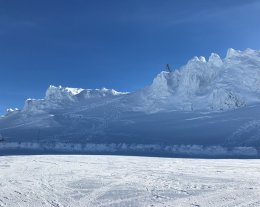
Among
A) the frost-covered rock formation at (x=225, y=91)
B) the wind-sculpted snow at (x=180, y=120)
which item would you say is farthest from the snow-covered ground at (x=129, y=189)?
the frost-covered rock formation at (x=225, y=91)

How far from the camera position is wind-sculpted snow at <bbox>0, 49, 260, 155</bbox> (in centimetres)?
11706

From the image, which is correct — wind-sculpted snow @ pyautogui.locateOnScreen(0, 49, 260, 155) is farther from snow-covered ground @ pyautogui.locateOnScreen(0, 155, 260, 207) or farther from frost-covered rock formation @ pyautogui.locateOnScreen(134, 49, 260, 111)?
snow-covered ground @ pyautogui.locateOnScreen(0, 155, 260, 207)

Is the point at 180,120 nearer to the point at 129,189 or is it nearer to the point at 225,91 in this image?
the point at 225,91

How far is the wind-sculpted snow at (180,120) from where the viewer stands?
117 meters

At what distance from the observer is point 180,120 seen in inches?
5876

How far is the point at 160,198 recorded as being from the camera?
27.5m

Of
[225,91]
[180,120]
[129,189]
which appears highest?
[225,91]

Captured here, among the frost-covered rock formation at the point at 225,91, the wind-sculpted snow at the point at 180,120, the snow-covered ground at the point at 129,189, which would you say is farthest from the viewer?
the frost-covered rock formation at the point at 225,91

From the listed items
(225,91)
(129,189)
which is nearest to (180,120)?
(225,91)

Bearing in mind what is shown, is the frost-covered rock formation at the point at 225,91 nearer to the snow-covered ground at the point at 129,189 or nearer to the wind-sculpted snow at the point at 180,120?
the wind-sculpted snow at the point at 180,120

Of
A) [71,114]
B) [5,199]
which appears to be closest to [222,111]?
[71,114]

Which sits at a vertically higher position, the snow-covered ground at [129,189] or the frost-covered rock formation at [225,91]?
the frost-covered rock formation at [225,91]

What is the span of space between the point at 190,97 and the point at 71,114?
57192 millimetres

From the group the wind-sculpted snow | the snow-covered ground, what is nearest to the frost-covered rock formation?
the wind-sculpted snow
